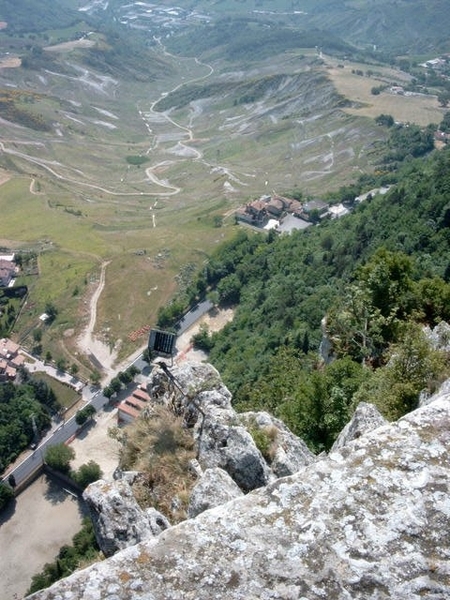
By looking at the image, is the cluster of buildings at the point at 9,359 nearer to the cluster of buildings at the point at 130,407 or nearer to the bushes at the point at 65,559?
the cluster of buildings at the point at 130,407

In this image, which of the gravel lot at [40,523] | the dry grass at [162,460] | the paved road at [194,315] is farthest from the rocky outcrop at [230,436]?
the paved road at [194,315]

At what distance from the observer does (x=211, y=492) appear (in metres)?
12.5

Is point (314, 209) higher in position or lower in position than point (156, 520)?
lower

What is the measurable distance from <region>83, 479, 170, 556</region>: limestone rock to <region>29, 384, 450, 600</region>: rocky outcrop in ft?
15.2

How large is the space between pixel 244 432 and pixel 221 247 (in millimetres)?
108012

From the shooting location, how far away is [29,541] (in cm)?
6147

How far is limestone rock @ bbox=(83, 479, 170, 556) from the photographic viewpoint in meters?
12.5

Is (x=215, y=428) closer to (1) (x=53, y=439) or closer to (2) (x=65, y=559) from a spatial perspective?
(2) (x=65, y=559)

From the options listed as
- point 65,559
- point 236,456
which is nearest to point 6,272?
point 65,559

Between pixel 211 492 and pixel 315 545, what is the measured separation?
488cm

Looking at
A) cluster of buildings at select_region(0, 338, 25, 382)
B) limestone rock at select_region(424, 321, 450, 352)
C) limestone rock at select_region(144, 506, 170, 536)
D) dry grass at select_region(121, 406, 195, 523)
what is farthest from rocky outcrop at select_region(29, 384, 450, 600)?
cluster of buildings at select_region(0, 338, 25, 382)

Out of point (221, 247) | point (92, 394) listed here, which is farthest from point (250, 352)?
point (221, 247)

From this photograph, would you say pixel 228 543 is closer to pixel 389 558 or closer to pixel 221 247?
pixel 389 558

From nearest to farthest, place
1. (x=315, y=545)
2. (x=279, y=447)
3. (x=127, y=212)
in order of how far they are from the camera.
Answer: (x=315, y=545) < (x=279, y=447) < (x=127, y=212)
